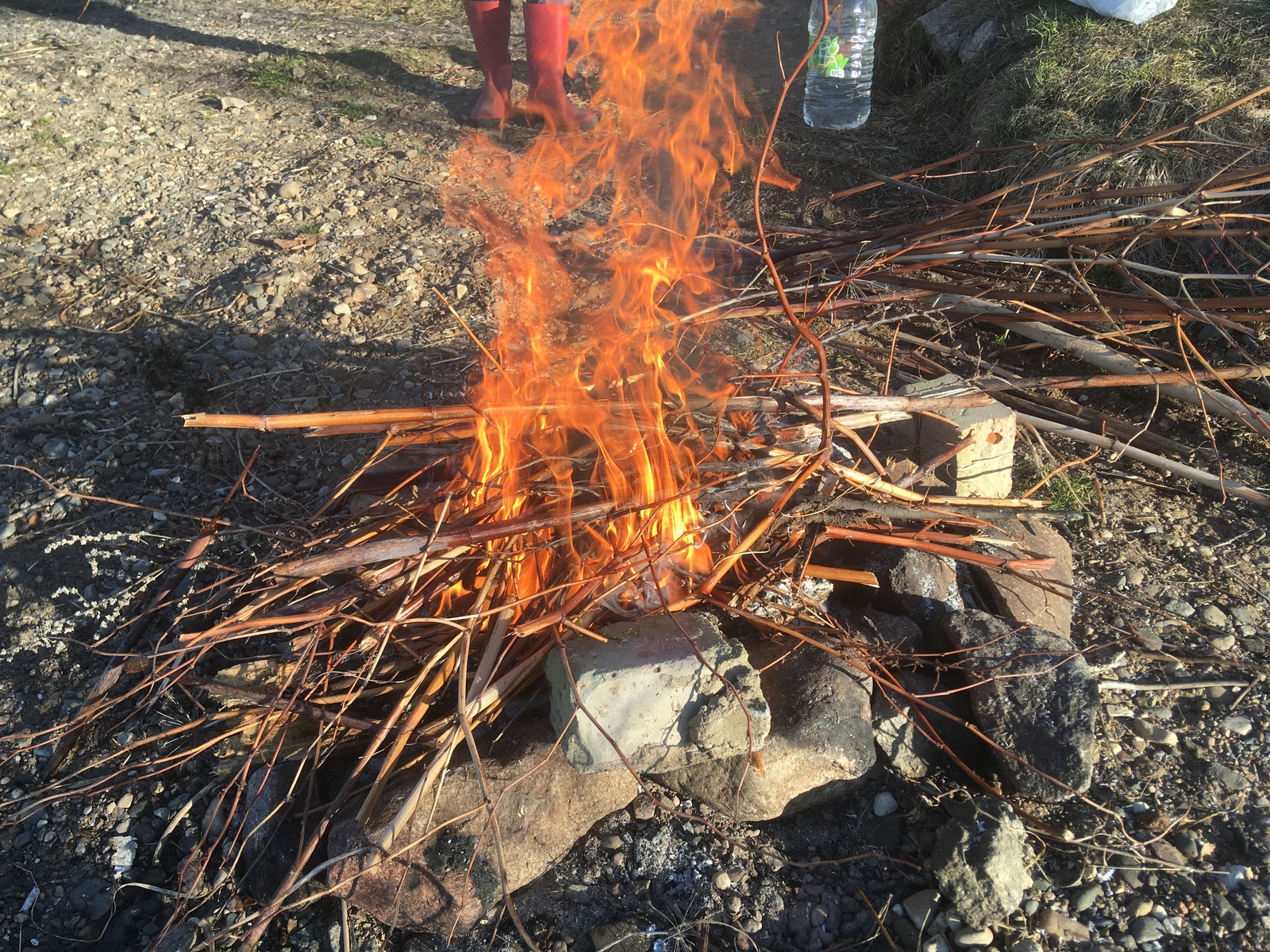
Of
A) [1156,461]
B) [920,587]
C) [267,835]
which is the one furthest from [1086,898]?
[267,835]

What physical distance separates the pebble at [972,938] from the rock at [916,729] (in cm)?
41

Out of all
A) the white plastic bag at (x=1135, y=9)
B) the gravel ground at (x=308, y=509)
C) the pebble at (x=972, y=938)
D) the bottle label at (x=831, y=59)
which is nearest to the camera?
the pebble at (x=972, y=938)

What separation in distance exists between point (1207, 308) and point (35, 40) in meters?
8.44

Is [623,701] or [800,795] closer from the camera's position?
[623,701]

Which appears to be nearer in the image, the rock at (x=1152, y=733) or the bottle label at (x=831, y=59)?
the rock at (x=1152, y=733)

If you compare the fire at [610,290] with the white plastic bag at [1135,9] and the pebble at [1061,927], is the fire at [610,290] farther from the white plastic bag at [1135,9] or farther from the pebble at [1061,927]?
the white plastic bag at [1135,9]

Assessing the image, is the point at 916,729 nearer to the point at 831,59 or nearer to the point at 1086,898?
the point at 1086,898

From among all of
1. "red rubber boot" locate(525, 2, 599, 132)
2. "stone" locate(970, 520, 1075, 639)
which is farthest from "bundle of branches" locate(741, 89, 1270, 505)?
"red rubber boot" locate(525, 2, 599, 132)

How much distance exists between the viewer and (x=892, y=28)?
21.7 ft

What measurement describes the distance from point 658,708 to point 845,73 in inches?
216

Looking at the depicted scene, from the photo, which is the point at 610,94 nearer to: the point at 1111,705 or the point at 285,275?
the point at 285,275

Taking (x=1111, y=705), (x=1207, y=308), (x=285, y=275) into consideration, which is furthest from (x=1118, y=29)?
(x=285, y=275)

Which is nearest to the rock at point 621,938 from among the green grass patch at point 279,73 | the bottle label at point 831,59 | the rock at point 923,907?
the rock at point 923,907

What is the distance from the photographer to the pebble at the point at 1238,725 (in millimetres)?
2363
